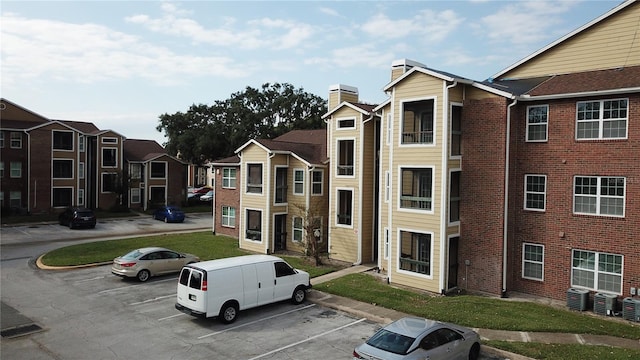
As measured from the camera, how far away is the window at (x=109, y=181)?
156 ft

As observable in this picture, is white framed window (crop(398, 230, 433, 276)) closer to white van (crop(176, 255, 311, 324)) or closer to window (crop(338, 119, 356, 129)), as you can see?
white van (crop(176, 255, 311, 324))

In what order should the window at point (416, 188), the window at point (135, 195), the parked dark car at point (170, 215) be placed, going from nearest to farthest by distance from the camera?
1. the window at point (416, 188)
2. the parked dark car at point (170, 215)
3. the window at point (135, 195)

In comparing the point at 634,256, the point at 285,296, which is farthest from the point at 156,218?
the point at 634,256

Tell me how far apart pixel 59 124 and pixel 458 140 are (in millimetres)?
39071

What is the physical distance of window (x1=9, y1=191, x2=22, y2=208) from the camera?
42.4 metres

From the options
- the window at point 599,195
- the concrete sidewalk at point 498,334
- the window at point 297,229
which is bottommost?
the concrete sidewalk at point 498,334

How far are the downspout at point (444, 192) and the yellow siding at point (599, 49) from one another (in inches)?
216

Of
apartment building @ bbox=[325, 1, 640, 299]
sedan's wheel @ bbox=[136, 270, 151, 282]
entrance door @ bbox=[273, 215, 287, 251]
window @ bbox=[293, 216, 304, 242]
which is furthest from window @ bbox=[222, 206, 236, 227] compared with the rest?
apartment building @ bbox=[325, 1, 640, 299]

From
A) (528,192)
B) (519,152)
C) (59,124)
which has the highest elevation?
(59,124)

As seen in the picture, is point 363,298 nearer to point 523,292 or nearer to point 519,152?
point 523,292

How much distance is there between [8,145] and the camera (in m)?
42.3

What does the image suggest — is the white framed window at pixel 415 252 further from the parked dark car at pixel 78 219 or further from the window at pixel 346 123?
the parked dark car at pixel 78 219

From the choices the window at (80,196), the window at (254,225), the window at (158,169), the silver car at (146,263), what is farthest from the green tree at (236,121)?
the silver car at (146,263)

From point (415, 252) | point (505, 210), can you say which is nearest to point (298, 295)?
point (415, 252)
